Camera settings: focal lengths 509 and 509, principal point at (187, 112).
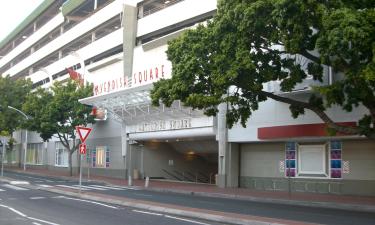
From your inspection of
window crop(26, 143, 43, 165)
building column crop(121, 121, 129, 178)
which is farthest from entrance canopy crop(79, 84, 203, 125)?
window crop(26, 143, 43, 165)

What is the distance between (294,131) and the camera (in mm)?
27156

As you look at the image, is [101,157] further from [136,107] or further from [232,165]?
[232,165]

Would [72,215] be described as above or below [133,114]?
below

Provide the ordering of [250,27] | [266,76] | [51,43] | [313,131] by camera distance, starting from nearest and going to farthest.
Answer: [250,27] < [266,76] < [313,131] < [51,43]

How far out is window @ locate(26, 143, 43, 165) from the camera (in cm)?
6304

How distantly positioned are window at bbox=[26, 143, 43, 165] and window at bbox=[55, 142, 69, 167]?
5.93 metres

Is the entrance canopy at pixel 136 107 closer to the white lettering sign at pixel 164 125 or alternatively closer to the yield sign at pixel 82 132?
the white lettering sign at pixel 164 125

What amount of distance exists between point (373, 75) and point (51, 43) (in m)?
54.1

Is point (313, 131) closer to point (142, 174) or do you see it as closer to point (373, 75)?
point (373, 75)

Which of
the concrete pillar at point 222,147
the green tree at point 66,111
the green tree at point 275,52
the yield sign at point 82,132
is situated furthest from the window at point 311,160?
the green tree at point 66,111

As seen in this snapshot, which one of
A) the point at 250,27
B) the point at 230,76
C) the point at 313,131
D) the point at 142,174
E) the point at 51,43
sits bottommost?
the point at 142,174

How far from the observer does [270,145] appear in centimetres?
3045

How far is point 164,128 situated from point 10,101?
27.6m

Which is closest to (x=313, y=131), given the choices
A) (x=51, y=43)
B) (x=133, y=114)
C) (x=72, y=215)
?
(x=72, y=215)
